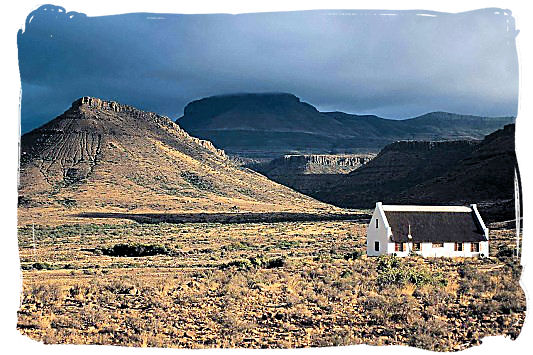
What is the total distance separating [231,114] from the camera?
140 meters

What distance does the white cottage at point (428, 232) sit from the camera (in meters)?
10.0

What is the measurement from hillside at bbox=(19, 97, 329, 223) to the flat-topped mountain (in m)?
60.1

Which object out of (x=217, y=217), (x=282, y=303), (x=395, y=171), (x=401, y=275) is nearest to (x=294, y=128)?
(x=395, y=171)

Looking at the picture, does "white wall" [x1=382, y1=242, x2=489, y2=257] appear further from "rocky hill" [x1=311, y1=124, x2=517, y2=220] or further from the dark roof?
"rocky hill" [x1=311, y1=124, x2=517, y2=220]

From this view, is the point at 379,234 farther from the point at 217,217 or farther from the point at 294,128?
the point at 294,128

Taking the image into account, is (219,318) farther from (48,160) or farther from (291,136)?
(291,136)

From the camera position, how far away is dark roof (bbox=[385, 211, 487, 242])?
10039 millimetres

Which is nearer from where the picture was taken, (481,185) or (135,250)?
(135,250)

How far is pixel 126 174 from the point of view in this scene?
3375 cm

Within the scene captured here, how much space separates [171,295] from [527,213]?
5816mm

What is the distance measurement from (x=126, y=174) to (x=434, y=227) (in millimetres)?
25927

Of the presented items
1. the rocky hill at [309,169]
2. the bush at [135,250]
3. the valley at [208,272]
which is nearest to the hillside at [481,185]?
the valley at [208,272]

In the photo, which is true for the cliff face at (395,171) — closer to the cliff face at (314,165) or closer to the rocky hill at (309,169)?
the rocky hill at (309,169)

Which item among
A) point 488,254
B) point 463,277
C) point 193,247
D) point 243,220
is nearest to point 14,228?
point 463,277
